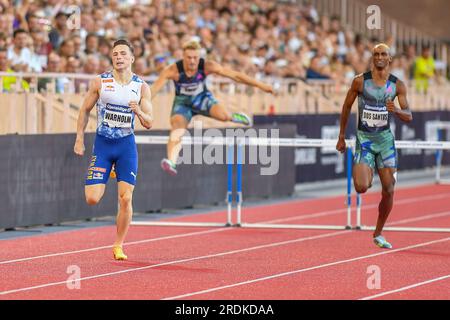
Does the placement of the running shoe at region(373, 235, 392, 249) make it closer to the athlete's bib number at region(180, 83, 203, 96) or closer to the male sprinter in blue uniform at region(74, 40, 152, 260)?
the male sprinter in blue uniform at region(74, 40, 152, 260)

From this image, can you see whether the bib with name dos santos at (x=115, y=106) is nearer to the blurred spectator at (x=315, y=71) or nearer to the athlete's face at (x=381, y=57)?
the athlete's face at (x=381, y=57)

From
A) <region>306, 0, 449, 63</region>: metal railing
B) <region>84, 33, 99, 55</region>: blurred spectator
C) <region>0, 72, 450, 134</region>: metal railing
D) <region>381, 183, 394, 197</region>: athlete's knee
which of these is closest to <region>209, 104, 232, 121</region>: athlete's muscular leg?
<region>0, 72, 450, 134</region>: metal railing

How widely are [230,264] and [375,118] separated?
239 cm

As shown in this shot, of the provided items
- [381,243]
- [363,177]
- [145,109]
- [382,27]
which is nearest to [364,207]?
[381,243]

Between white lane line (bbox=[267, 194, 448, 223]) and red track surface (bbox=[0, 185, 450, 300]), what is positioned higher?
white lane line (bbox=[267, 194, 448, 223])

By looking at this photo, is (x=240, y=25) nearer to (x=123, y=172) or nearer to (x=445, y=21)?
(x=445, y=21)

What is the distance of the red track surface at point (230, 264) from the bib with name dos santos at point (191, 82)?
180cm

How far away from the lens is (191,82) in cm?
1595

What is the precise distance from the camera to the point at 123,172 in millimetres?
12773

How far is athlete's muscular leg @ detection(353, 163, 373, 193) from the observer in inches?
546

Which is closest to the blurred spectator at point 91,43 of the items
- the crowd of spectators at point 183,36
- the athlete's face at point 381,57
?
the crowd of spectators at point 183,36

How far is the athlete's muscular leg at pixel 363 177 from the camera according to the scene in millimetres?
13867

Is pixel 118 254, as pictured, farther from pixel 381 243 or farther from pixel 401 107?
pixel 401 107
